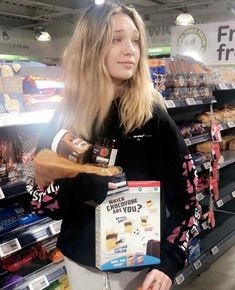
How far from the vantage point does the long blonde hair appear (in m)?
1.29

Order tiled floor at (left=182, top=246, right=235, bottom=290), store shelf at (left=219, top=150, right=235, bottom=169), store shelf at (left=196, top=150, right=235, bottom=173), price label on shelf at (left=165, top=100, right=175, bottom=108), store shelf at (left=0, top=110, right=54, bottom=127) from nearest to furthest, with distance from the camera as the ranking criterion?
1. store shelf at (left=0, top=110, right=54, bottom=127)
2. price label on shelf at (left=165, top=100, right=175, bottom=108)
3. tiled floor at (left=182, top=246, right=235, bottom=290)
4. store shelf at (left=196, top=150, right=235, bottom=173)
5. store shelf at (left=219, top=150, right=235, bottom=169)

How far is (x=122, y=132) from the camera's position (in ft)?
4.32

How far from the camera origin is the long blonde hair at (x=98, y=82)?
50.9 inches

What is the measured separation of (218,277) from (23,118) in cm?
240

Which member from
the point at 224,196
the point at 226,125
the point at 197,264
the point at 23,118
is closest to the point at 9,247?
the point at 23,118

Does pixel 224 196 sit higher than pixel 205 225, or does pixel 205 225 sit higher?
pixel 224 196

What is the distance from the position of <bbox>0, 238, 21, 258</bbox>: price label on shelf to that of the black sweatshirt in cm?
72

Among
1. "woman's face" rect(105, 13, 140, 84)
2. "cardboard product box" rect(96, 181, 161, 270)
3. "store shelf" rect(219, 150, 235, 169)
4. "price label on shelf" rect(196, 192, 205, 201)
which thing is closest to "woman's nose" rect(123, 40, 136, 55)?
"woman's face" rect(105, 13, 140, 84)

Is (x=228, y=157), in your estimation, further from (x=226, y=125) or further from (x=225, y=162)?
(x=226, y=125)

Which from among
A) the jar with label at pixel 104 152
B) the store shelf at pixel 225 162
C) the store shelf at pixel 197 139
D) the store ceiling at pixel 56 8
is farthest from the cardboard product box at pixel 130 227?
the store ceiling at pixel 56 8

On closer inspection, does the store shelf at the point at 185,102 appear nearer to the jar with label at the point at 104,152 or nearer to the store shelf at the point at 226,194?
the store shelf at the point at 226,194

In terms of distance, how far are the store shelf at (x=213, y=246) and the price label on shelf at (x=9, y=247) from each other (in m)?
1.42

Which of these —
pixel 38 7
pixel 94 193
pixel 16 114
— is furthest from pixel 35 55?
pixel 94 193

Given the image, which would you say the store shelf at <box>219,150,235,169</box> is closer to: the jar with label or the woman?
the woman
